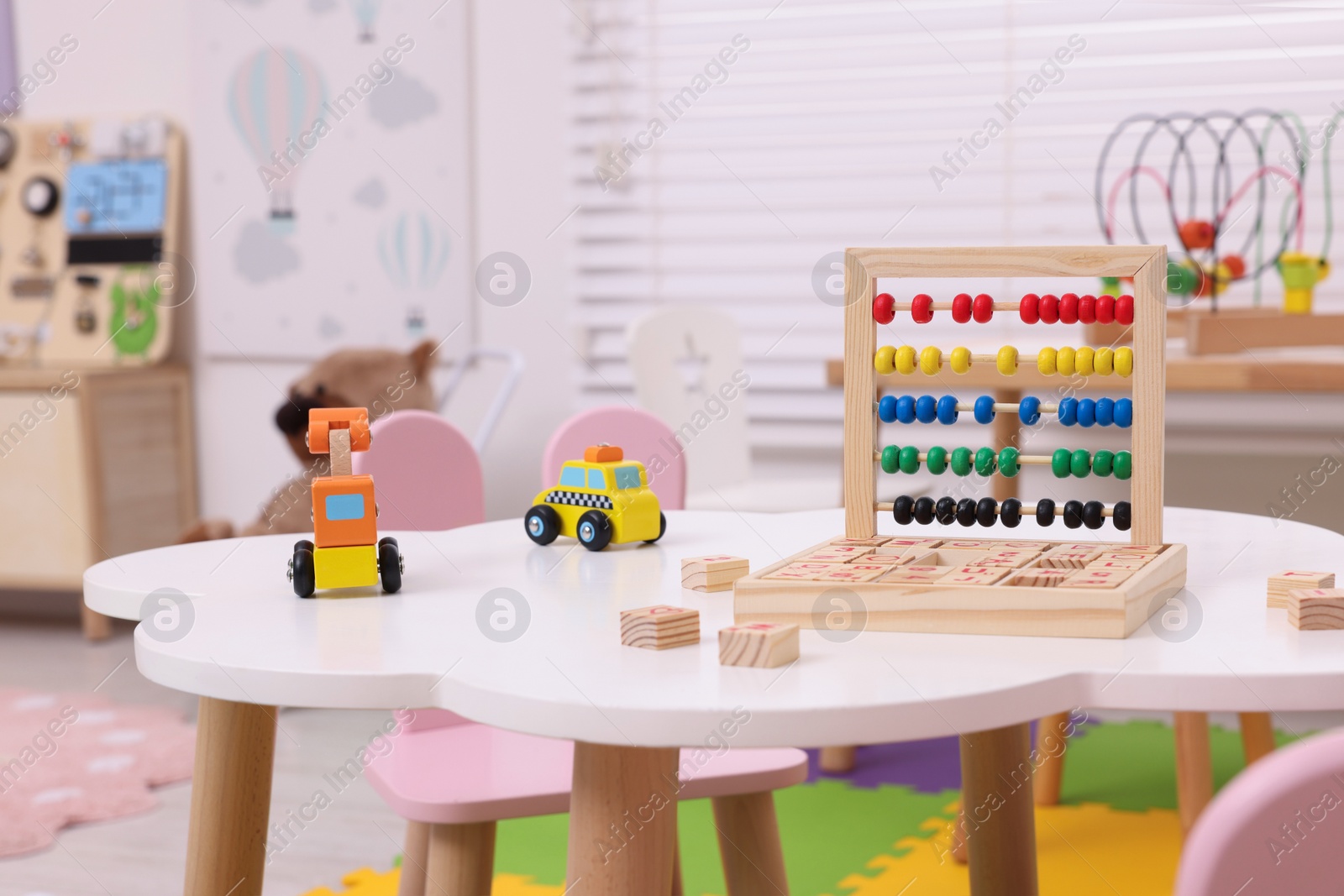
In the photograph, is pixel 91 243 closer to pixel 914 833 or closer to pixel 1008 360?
pixel 914 833

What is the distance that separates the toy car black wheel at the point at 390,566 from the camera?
1108 mm

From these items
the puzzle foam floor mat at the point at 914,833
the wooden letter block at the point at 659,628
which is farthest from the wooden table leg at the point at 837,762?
the wooden letter block at the point at 659,628

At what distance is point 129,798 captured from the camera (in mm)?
2373

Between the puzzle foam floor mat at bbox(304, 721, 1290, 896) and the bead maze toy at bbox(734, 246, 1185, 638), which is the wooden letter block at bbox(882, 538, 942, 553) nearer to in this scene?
the bead maze toy at bbox(734, 246, 1185, 638)

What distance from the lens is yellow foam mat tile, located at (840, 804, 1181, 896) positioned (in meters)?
1.96

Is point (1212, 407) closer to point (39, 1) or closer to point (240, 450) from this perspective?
point (240, 450)

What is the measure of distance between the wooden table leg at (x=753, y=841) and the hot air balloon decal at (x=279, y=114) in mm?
2592

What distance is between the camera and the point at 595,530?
1.30 m

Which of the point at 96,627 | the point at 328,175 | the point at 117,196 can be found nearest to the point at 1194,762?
the point at 328,175

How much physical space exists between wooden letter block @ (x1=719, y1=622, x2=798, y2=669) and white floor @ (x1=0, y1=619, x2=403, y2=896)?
1.36m

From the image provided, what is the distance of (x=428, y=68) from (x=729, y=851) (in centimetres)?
246

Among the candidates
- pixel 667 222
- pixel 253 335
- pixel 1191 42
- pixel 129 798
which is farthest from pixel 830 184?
pixel 129 798

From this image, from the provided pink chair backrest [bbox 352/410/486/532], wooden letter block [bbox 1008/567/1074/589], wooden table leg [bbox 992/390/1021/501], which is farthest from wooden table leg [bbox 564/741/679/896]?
wooden table leg [bbox 992/390/1021/501]

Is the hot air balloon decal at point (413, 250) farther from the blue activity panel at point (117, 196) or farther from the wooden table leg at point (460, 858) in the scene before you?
the wooden table leg at point (460, 858)
